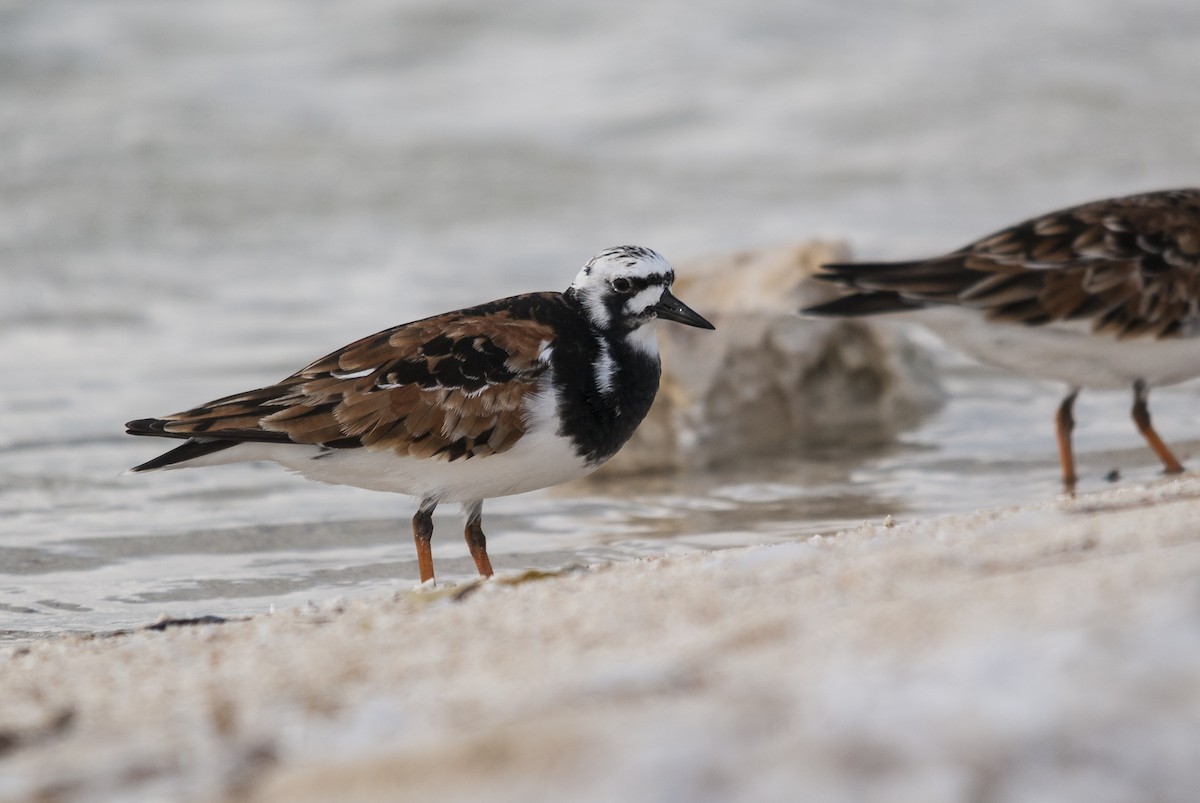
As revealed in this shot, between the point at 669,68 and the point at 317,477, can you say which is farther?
the point at 669,68

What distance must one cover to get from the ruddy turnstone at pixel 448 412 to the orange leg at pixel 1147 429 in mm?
2397

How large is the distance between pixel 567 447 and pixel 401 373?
19.3 inches

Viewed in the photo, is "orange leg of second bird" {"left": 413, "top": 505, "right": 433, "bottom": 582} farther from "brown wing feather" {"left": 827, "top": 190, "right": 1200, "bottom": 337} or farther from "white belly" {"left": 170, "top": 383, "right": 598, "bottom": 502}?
"brown wing feather" {"left": 827, "top": 190, "right": 1200, "bottom": 337}

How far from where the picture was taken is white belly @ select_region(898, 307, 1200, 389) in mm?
5449

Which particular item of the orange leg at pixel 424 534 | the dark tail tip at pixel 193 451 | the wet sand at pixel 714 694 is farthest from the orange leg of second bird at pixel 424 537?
the wet sand at pixel 714 694

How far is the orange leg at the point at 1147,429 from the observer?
18.5 ft

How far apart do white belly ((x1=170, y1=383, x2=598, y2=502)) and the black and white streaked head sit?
0.37m

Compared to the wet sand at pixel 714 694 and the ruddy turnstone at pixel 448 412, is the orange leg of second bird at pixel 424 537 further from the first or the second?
the wet sand at pixel 714 694

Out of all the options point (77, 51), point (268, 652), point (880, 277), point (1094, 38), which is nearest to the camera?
point (268, 652)

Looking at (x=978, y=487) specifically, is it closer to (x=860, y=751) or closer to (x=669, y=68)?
(x=860, y=751)

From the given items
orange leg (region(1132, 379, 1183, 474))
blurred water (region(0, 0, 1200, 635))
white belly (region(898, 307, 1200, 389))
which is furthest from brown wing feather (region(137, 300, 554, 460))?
orange leg (region(1132, 379, 1183, 474))

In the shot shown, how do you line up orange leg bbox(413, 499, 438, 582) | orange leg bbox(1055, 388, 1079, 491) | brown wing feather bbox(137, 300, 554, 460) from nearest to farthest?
1. brown wing feather bbox(137, 300, 554, 460)
2. orange leg bbox(413, 499, 438, 582)
3. orange leg bbox(1055, 388, 1079, 491)

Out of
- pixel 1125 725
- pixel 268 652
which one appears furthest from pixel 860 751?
pixel 268 652

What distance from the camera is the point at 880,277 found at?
5379 mm
